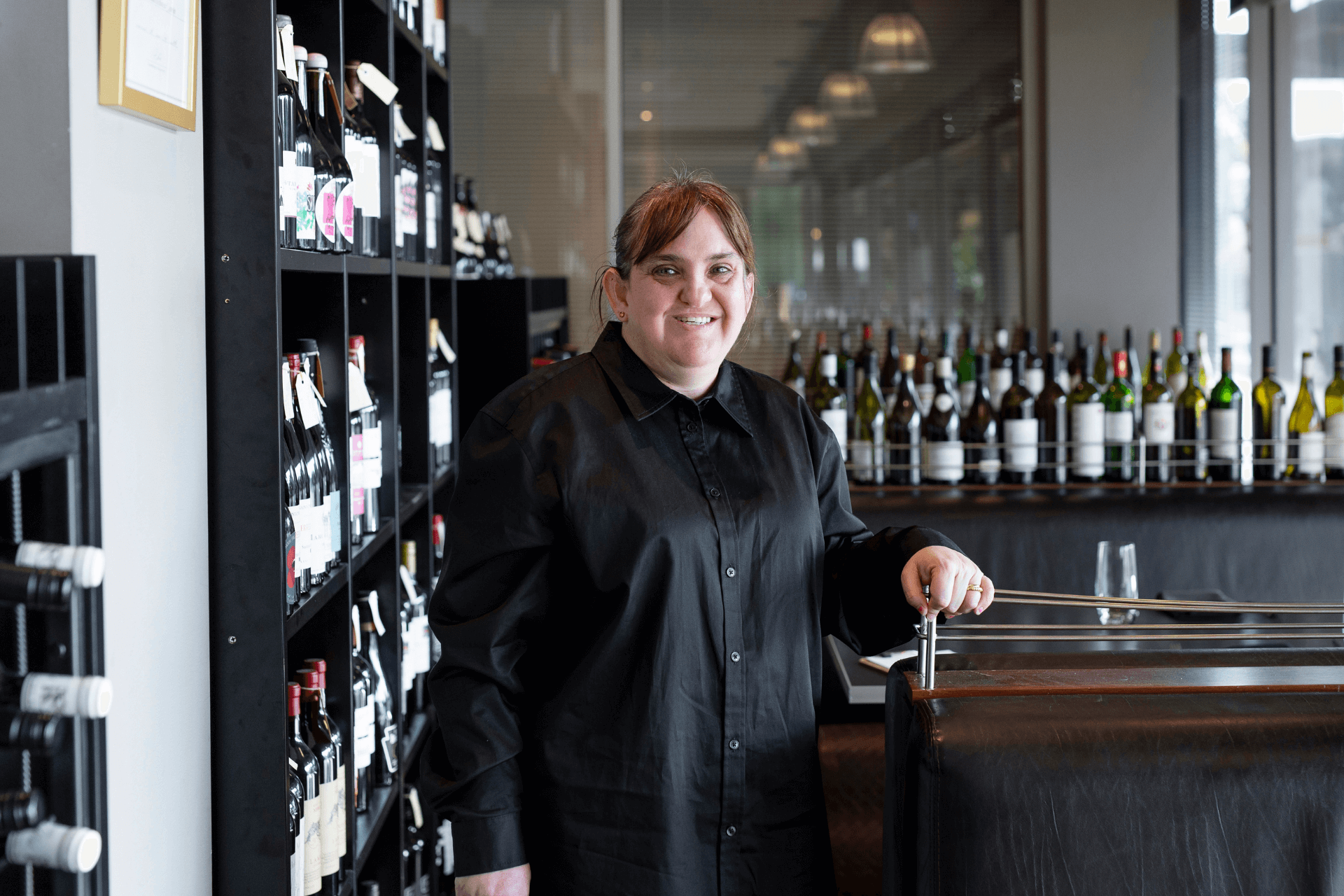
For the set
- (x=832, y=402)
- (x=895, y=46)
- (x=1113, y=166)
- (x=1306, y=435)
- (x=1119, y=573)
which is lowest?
(x=1119, y=573)

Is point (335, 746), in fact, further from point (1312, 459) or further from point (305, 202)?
point (1312, 459)

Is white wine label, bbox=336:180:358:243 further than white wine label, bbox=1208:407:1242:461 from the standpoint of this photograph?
No

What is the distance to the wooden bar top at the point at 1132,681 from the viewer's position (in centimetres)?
97

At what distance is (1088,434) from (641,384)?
203 cm

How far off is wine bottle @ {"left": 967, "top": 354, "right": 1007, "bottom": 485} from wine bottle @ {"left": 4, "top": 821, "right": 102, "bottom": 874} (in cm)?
269

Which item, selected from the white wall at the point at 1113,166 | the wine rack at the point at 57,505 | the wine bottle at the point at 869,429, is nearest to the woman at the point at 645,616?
the wine rack at the point at 57,505

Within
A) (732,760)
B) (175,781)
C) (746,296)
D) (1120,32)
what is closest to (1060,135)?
(1120,32)

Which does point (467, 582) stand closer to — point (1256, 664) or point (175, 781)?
point (175, 781)

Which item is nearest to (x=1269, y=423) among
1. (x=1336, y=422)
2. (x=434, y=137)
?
(x=1336, y=422)

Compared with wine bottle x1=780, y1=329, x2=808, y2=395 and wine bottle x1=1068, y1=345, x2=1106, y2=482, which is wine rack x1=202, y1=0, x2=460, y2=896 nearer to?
wine bottle x1=1068, y1=345, x2=1106, y2=482

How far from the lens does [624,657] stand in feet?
4.43

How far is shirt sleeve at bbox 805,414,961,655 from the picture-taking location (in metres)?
1.45

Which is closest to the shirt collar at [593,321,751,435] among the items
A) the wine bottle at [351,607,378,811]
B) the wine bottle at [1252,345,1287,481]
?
the wine bottle at [351,607,378,811]

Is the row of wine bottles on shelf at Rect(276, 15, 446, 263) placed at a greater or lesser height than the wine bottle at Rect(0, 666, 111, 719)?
greater
